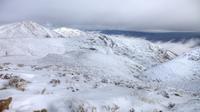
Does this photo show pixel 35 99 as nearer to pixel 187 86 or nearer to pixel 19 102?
pixel 19 102

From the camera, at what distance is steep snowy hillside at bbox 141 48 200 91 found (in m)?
94.4

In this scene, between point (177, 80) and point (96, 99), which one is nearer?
point (96, 99)

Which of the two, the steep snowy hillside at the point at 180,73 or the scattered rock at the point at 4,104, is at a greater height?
the scattered rock at the point at 4,104

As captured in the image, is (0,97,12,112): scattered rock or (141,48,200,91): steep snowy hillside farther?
(141,48,200,91): steep snowy hillside

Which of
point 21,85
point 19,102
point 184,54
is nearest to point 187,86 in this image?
point 184,54

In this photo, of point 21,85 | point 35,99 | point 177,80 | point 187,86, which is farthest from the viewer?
point 177,80

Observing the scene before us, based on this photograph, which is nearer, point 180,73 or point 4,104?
point 4,104

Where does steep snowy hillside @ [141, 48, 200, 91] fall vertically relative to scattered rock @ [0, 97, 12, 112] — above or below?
below

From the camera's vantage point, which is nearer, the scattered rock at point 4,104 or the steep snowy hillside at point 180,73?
the scattered rock at point 4,104

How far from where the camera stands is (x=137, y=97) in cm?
3206

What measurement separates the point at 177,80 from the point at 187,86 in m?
10.1

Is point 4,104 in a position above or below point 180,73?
above

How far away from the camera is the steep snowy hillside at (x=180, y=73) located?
94.4 m

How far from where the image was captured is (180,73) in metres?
106
